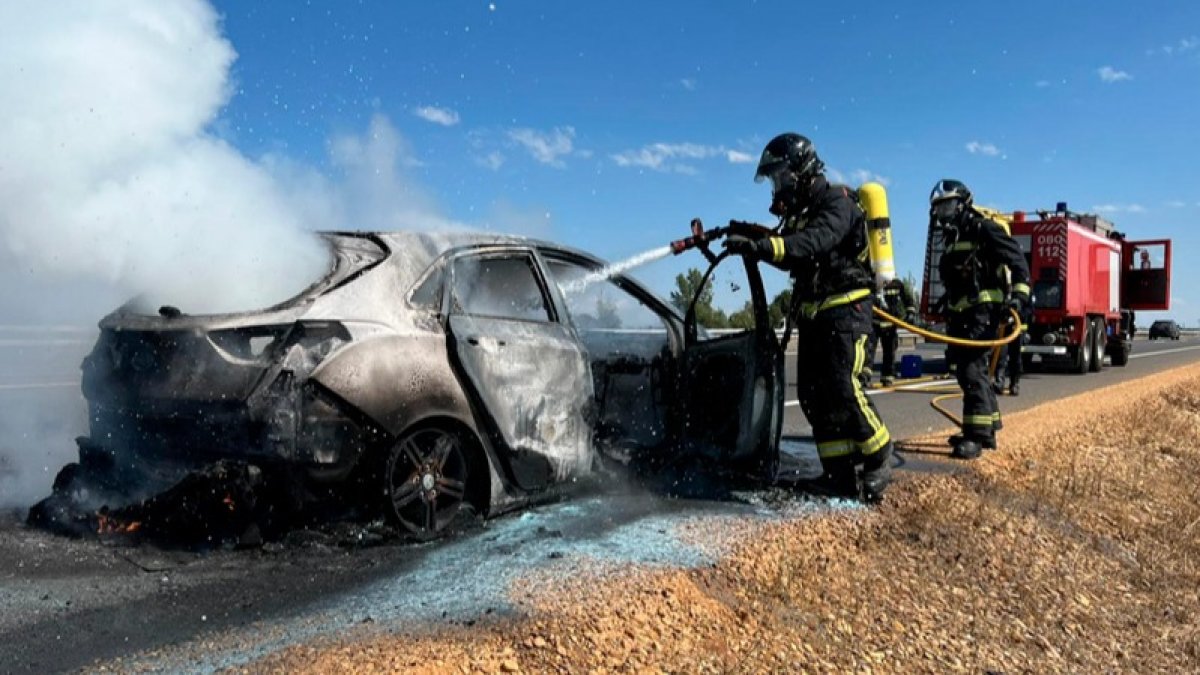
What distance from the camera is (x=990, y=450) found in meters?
6.48

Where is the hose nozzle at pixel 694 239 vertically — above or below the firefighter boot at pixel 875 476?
above

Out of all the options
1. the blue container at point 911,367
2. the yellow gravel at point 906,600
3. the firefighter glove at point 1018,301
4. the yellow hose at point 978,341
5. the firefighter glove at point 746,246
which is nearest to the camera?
the yellow gravel at point 906,600

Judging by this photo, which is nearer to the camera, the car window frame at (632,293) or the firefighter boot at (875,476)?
the car window frame at (632,293)

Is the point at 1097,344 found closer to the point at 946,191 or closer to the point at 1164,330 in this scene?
the point at 946,191

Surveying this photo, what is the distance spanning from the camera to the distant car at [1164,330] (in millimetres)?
53156

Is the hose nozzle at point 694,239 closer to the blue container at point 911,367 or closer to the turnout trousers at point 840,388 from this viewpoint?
the turnout trousers at point 840,388

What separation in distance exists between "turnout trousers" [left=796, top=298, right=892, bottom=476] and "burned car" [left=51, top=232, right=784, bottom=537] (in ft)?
0.65

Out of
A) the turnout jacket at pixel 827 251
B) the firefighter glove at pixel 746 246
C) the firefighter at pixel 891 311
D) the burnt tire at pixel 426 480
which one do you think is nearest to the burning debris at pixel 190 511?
the burnt tire at pixel 426 480

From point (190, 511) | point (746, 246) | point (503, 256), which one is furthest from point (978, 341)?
point (190, 511)

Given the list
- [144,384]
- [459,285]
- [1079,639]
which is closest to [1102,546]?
[1079,639]

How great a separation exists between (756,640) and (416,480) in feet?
5.06

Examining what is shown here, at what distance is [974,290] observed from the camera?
6789 millimetres

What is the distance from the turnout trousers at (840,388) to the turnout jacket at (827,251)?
0.08 meters

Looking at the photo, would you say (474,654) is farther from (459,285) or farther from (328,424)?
(459,285)
